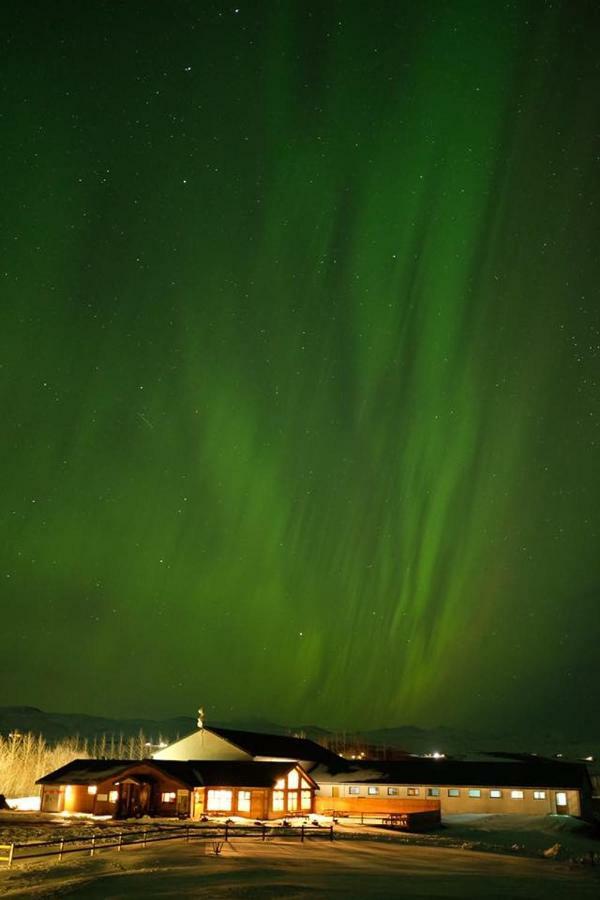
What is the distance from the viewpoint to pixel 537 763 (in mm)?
74438

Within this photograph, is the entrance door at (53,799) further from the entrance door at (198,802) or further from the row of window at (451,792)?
the row of window at (451,792)

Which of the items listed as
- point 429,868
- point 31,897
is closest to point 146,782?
point 429,868

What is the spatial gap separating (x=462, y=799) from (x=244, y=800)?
1906 centimetres

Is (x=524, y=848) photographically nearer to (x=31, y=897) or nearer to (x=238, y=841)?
(x=238, y=841)

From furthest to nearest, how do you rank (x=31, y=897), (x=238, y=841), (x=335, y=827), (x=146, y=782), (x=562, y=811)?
(x=562, y=811)
(x=146, y=782)
(x=335, y=827)
(x=238, y=841)
(x=31, y=897)

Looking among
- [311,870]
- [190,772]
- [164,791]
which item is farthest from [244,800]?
[311,870]

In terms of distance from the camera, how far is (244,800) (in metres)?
59.8

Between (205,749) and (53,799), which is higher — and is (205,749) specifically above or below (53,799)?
above

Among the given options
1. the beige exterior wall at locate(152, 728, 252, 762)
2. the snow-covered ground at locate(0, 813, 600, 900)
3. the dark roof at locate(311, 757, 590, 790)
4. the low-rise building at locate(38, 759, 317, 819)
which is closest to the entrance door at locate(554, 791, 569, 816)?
the dark roof at locate(311, 757, 590, 790)

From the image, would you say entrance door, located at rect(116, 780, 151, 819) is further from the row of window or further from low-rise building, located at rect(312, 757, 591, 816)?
the row of window

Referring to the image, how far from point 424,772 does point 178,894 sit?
4987 cm

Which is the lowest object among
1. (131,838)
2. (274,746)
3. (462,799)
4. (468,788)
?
(131,838)

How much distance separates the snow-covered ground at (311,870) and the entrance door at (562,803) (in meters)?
16.2

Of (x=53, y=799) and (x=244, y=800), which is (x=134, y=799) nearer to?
(x=53, y=799)
